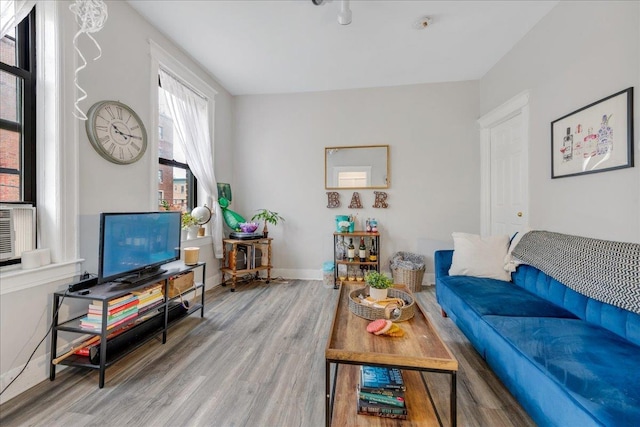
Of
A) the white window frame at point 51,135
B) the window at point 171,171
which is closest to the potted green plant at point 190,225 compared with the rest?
the window at point 171,171

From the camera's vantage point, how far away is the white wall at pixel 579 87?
5.35ft

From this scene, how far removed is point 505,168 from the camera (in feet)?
10.0

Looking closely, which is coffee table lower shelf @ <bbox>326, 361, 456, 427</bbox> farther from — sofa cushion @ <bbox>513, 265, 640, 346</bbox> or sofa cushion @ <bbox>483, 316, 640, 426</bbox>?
sofa cushion @ <bbox>513, 265, 640, 346</bbox>

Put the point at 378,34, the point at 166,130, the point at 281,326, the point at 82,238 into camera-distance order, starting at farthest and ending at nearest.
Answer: the point at 166,130 < the point at 378,34 < the point at 281,326 < the point at 82,238

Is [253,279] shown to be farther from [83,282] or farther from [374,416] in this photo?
[374,416]

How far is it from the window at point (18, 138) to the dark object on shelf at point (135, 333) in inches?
30.1

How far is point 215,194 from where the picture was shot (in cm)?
340

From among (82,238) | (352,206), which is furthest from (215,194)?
(352,206)

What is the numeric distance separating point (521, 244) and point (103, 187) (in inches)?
135

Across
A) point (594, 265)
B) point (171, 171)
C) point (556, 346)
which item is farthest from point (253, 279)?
point (594, 265)

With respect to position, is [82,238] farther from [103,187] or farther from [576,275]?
[576,275]

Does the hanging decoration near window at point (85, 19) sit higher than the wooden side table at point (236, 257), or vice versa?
the hanging decoration near window at point (85, 19)

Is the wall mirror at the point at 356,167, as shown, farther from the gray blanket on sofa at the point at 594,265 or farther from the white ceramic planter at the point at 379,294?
the white ceramic planter at the point at 379,294

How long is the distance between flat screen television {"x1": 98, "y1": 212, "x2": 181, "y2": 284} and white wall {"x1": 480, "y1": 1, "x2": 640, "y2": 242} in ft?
10.9
